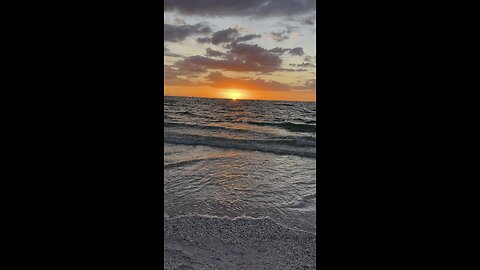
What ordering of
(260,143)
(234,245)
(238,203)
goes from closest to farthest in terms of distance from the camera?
(234,245)
(238,203)
(260,143)

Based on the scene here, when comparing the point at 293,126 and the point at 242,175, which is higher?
the point at 293,126

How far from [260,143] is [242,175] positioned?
13.1ft

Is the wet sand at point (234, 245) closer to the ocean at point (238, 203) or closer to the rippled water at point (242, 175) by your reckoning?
the ocean at point (238, 203)

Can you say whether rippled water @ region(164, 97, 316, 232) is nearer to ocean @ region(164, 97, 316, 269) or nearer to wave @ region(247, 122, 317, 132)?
ocean @ region(164, 97, 316, 269)

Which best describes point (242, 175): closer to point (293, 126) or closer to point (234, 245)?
point (234, 245)

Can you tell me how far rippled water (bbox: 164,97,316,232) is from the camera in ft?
12.7

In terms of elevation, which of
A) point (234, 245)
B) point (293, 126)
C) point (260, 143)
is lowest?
point (234, 245)

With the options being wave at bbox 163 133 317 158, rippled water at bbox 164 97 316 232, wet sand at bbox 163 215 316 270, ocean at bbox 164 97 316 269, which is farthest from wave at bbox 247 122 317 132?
wet sand at bbox 163 215 316 270

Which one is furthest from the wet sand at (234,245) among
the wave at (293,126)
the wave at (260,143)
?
the wave at (293,126)

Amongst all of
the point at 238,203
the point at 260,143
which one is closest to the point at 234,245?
the point at 238,203

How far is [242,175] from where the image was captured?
5.83m
